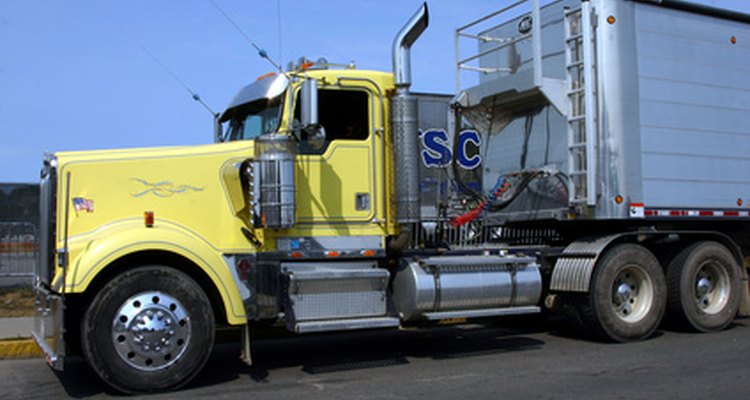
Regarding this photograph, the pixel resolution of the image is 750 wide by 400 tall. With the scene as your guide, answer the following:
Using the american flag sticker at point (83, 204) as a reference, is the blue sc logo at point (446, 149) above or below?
above

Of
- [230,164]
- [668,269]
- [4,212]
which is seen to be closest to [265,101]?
[230,164]

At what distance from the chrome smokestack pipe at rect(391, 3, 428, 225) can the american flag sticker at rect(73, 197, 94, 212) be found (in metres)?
2.97

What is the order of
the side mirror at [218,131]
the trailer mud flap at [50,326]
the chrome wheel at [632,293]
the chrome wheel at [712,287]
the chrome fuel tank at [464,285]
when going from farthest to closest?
the chrome wheel at [712,287], the chrome wheel at [632,293], the side mirror at [218,131], the chrome fuel tank at [464,285], the trailer mud flap at [50,326]

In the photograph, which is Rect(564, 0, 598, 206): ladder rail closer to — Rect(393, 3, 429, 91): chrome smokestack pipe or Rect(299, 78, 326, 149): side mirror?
Result: Rect(393, 3, 429, 91): chrome smokestack pipe

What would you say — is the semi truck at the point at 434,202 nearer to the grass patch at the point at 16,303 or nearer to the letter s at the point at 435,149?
the letter s at the point at 435,149

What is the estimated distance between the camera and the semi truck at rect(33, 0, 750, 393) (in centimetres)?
670

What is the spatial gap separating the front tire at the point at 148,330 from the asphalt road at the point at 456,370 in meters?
0.25

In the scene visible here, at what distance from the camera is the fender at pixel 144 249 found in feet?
20.9

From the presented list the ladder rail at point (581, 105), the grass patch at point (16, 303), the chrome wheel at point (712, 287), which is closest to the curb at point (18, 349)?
the grass patch at point (16, 303)

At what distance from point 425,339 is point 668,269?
10.7ft

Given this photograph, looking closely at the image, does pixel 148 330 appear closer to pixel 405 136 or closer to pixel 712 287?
pixel 405 136

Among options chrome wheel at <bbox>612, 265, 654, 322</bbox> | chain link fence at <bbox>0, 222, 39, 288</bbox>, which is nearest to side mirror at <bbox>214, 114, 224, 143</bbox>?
chain link fence at <bbox>0, 222, 39, 288</bbox>

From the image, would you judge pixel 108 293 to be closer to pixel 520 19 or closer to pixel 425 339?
pixel 425 339

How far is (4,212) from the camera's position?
1264 centimetres
